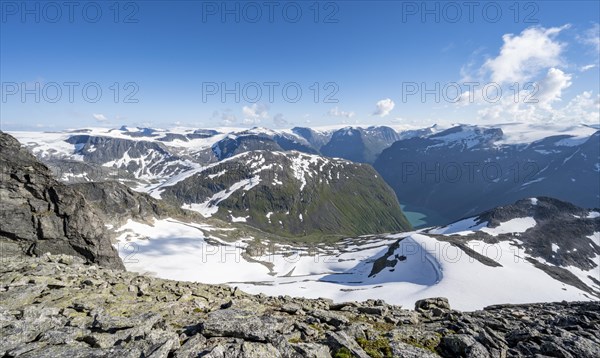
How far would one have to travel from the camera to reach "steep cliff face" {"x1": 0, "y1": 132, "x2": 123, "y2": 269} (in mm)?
41656

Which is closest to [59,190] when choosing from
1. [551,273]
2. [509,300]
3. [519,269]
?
[509,300]

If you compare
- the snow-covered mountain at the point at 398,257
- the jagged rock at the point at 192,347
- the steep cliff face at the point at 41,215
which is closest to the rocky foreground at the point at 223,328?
the jagged rock at the point at 192,347

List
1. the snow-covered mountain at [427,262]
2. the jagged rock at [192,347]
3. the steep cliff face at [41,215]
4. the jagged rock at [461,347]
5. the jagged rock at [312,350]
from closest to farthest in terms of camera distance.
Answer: the jagged rock at [192,347]
the jagged rock at [312,350]
the jagged rock at [461,347]
the steep cliff face at [41,215]
the snow-covered mountain at [427,262]

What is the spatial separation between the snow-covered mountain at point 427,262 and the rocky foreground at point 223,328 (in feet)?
141

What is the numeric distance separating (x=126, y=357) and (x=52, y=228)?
4881 cm

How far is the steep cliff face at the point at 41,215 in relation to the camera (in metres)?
41.7

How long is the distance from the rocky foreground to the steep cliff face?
928 inches

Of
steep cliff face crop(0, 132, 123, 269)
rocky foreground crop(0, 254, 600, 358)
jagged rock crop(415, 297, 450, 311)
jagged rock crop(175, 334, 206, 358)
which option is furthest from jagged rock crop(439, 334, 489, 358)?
steep cliff face crop(0, 132, 123, 269)

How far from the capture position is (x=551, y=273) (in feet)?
293

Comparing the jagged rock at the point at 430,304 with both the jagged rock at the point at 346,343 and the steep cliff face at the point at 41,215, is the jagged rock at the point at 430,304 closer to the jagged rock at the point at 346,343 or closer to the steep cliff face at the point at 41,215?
the jagged rock at the point at 346,343

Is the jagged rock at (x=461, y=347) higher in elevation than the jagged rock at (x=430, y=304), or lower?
higher

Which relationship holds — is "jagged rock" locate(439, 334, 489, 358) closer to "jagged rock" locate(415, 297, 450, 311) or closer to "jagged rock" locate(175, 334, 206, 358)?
"jagged rock" locate(415, 297, 450, 311)

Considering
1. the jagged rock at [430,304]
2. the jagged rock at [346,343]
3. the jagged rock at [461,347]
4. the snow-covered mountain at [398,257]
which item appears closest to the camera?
the jagged rock at [346,343]

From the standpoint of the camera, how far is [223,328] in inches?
559
